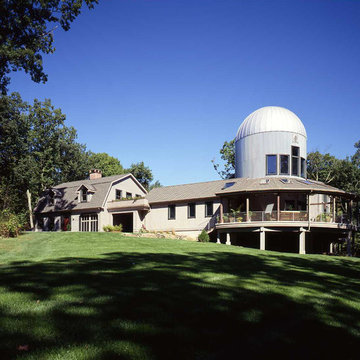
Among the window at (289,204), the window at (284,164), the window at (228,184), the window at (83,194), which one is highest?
the window at (284,164)

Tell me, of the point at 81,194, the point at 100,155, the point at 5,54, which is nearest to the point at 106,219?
the point at 81,194

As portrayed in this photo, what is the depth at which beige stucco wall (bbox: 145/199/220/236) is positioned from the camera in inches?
1195

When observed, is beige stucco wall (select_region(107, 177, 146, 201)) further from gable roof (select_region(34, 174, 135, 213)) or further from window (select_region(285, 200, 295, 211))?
window (select_region(285, 200, 295, 211))

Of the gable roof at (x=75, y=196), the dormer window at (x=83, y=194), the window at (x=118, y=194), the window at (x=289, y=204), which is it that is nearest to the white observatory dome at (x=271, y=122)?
the window at (x=289, y=204)

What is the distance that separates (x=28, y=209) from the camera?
166ft

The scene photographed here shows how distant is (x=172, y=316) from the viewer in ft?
17.7

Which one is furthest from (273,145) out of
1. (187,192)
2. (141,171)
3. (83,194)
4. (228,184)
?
(141,171)

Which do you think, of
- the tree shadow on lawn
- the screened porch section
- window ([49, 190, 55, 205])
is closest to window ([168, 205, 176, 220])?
the screened porch section

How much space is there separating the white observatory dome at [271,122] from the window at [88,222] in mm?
17061

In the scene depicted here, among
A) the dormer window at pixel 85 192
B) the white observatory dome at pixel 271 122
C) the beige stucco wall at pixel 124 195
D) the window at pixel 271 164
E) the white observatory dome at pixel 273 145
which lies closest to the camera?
the window at pixel 271 164

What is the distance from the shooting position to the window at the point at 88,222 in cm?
3558

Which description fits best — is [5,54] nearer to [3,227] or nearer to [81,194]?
[3,227]

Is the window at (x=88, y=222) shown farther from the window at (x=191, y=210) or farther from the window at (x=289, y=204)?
the window at (x=289, y=204)

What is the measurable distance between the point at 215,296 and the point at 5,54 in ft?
60.9
